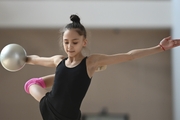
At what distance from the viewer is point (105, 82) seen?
3875 millimetres

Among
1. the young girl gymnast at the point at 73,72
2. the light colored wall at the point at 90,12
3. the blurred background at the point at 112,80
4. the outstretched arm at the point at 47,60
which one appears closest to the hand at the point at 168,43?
the young girl gymnast at the point at 73,72

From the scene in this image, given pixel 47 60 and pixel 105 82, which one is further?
pixel 105 82

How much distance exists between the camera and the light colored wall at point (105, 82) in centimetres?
386

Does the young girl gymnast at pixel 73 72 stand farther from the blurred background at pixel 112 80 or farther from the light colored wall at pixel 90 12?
the blurred background at pixel 112 80

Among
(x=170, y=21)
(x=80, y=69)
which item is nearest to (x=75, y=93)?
(x=80, y=69)

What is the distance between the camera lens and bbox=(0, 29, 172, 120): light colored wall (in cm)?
386

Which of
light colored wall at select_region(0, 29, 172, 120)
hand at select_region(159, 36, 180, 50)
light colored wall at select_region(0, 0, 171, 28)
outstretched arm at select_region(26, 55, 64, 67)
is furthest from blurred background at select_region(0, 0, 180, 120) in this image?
hand at select_region(159, 36, 180, 50)

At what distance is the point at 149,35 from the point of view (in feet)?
12.7

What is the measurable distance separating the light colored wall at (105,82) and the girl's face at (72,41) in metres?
2.40

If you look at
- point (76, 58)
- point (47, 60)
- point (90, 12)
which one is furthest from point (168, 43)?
point (90, 12)

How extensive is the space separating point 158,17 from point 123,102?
3.38 ft

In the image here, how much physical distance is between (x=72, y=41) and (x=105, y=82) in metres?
2.47

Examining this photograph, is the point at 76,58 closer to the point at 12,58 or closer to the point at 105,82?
the point at 12,58

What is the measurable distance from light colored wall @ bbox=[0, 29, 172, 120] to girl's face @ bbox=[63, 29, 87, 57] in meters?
2.40
